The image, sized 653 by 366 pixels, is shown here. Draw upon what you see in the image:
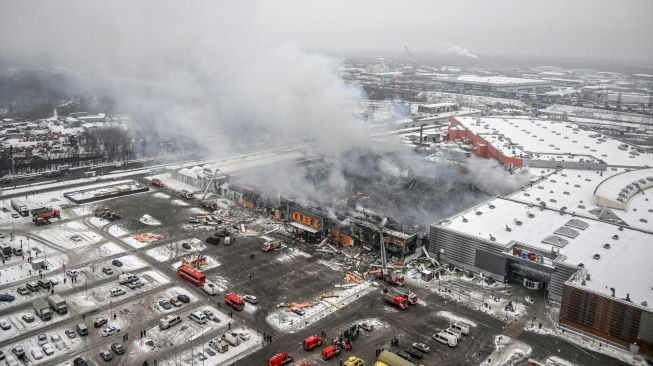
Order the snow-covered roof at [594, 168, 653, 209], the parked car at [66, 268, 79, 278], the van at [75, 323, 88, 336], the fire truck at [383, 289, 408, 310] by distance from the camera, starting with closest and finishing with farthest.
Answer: the van at [75, 323, 88, 336] < the fire truck at [383, 289, 408, 310] < the parked car at [66, 268, 79, 278] < the snow-covered roof at [594, 168, 653, 209]

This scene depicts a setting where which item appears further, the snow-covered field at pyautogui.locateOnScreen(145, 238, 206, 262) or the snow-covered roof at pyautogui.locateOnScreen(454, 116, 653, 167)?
the snow-covered roof at pyautogui.locateOnScreen(454, 116, 653, 167)

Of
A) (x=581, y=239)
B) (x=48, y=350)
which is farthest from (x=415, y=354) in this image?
(x=48, y=350)

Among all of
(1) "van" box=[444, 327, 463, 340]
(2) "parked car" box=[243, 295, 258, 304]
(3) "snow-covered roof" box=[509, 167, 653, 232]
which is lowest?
(1) "van" box=[444, 327, 463, 340]

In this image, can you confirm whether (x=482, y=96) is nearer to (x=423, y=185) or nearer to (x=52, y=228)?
(x=423, y=185)

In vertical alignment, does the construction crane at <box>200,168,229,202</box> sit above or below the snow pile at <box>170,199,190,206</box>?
above

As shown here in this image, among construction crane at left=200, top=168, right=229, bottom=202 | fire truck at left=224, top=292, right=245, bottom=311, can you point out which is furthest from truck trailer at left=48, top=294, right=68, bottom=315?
construction crane at left=200, top=168, right=229, bottom=202

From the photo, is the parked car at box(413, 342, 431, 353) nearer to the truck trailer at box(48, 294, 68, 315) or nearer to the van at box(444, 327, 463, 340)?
the van at box(444, 327, 463, 340)

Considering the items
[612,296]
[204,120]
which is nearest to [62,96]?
[204,120]
